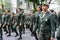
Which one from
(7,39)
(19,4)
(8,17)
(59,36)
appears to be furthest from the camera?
(19,4)

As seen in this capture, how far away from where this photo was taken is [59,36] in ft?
23.8

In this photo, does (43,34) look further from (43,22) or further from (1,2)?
(1,2)

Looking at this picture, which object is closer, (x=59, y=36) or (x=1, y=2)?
(x=59, y=36)

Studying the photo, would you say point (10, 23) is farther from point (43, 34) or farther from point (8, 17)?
point (43, 34)

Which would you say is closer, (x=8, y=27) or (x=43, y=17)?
(x=43, y=17)

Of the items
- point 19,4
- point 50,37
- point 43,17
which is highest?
point 43,17

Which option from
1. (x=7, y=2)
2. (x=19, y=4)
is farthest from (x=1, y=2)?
(x=19, y=4)

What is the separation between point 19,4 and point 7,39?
17.4 metres

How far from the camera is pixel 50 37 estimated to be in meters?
8.09

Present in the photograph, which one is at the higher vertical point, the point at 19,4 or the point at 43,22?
the point at 43,22

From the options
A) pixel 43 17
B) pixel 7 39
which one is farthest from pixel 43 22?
pixel 7 39

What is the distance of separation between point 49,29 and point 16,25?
9.45 meters

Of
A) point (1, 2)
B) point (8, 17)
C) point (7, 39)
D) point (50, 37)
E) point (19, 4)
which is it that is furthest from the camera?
point (19, 4)

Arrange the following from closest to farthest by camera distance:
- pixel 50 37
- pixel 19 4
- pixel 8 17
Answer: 1. pixel 50 37
2. pixel 8 17
3. pixel 19 4
